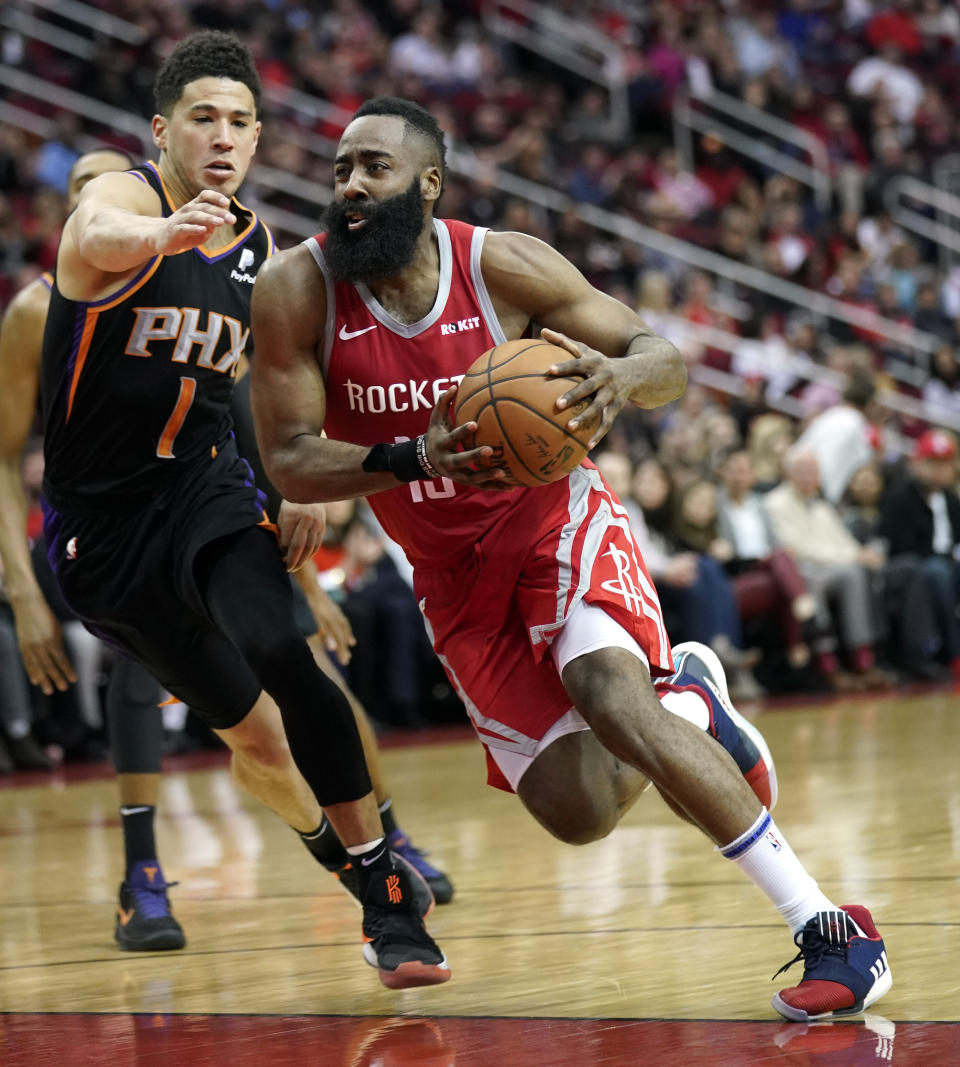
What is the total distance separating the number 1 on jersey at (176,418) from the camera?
426 centimetres

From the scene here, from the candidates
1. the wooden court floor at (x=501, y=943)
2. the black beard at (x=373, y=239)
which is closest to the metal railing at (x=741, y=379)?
the wooden court floor at (x=501, y=943)

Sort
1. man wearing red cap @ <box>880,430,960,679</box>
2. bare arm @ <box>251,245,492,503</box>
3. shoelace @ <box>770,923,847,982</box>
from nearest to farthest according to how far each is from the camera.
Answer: shoelace @ <box>770,923,847,982</box>, bare arm @ <box>251,245,492,503</box>, man wearing red cap @ <box>880,430,960,679</box>

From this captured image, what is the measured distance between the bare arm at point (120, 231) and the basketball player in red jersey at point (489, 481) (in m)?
0.27

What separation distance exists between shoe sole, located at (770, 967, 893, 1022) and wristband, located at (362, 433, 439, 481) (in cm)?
121

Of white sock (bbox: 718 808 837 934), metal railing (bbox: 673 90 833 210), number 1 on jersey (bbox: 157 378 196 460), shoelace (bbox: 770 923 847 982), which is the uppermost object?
metal railing (bbox: 673 90 833 210)

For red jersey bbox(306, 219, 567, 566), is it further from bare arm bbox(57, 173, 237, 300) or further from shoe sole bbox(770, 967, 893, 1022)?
shoe sole bbox(770, 967, 893, 1022)

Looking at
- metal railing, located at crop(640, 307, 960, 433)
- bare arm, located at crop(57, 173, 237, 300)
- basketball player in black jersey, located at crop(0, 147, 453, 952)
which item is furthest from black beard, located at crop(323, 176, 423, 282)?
metal railing, located at crop(640, 307, 960, 433)

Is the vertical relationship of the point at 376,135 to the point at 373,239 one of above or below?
above

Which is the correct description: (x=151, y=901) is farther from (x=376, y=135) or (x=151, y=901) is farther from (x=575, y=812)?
(x=376, y=135)

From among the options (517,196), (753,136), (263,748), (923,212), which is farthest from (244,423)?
(923,212)

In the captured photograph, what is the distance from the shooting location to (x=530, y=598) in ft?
12.4

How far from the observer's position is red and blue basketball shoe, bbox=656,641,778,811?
382cm

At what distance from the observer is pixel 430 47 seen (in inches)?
635

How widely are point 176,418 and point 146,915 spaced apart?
1.33 meters
